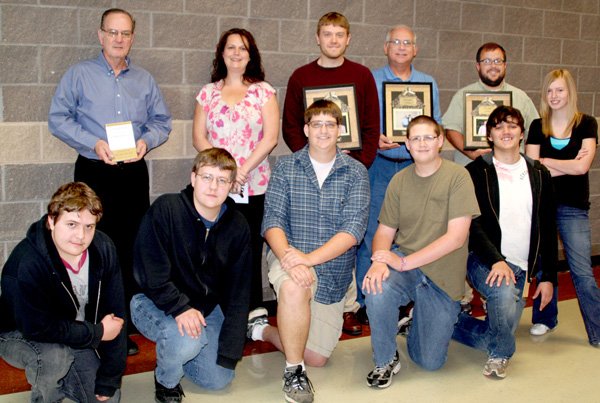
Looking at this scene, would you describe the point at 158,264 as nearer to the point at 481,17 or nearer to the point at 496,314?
the point at 496,314

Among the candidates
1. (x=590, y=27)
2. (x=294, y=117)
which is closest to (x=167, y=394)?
(x=294, y=117)

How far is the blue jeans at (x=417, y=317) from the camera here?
3.26 metres

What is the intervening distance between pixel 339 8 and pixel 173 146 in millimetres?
1411

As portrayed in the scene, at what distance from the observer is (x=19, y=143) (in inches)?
146

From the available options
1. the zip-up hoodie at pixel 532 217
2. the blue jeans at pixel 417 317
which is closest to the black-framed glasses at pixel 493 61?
the zip-up hoodie at pixel 532 217

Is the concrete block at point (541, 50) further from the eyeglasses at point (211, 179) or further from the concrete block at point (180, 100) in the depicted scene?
the eyeglasses at point (211, 179)

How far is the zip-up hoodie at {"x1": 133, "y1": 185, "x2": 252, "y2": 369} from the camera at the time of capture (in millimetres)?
A: 2961

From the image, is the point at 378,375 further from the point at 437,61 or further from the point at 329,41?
the point at 437,61

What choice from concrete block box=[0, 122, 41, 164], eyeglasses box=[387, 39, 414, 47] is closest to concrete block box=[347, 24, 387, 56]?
eyeglasses box=[387, 39, 414, 47]

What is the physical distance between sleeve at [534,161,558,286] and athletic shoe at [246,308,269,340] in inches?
57.6

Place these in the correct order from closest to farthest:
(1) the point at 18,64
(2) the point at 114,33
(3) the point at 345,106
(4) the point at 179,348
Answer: (4) the point at 179,348, (2) the point at 114,33, (1) the point at 18,64, (3) the point at 345,106

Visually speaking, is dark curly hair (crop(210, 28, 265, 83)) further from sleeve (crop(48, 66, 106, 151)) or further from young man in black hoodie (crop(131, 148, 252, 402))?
young man in black hoodie (crop(131, 148, 252, 402))

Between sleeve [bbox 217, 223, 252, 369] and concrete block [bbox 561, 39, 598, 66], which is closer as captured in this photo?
sleeve [bbox 217, 223, 252, 369]

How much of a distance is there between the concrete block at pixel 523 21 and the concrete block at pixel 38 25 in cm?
311
